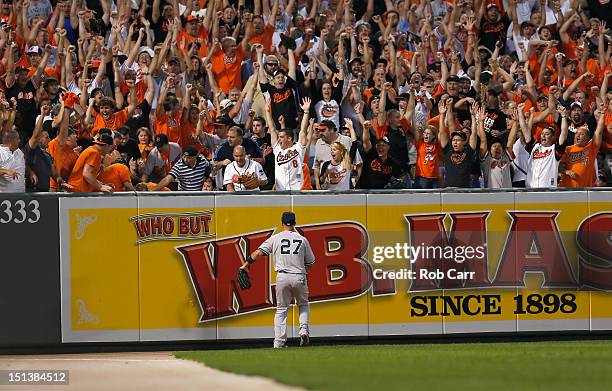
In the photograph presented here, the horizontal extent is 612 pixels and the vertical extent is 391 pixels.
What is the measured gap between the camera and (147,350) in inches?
762

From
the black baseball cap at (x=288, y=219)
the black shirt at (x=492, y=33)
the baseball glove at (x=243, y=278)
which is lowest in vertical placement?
the baseball glove at (x=243, y=278)

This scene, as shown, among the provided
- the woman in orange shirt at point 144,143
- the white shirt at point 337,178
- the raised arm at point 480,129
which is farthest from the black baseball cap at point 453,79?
the woman in orange shirt at point 144,143

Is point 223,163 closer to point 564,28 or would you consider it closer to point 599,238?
point 599,238

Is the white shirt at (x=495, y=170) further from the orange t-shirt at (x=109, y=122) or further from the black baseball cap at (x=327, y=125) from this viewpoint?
the orange t-shirt at (x=109, y=122)

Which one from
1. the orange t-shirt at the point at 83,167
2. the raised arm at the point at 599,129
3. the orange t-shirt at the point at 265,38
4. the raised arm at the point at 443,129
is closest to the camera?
the orange t-shirt at the point at 83,167

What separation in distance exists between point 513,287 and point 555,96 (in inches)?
226

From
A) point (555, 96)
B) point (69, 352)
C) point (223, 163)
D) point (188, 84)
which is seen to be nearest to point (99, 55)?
point (188, 84)

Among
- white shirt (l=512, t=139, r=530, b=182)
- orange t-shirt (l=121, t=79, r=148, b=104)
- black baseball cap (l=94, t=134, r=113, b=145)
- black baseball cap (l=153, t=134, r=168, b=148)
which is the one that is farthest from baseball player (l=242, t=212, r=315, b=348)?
orange t-shirt (l=121, t=79, r=148, b=104)

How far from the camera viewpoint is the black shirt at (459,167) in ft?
70.7

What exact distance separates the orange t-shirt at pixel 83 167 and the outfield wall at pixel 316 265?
520 mm

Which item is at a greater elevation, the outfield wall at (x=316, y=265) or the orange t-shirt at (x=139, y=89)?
the orange t-shirt at (x=139, y=89)

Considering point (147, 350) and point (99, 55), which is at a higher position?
point (99, 55)

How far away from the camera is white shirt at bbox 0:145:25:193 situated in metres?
19.3

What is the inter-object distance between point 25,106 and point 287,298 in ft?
21.3
